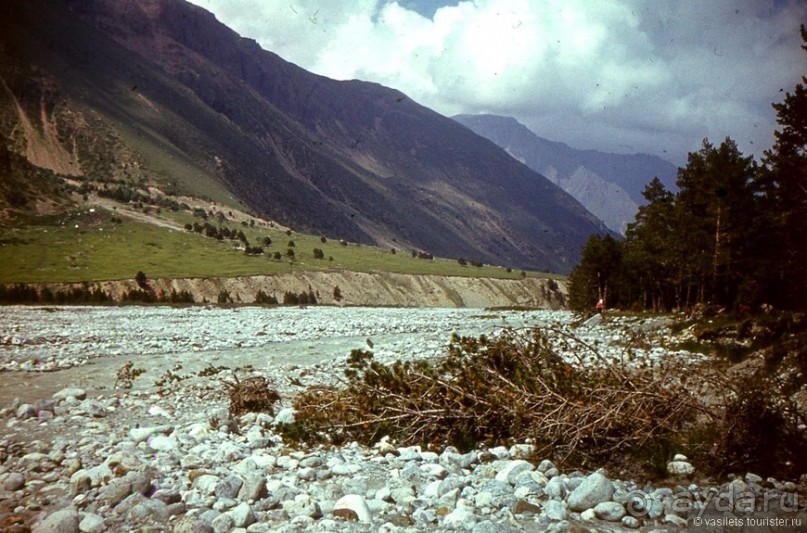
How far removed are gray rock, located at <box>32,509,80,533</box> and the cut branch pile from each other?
11.8 ft

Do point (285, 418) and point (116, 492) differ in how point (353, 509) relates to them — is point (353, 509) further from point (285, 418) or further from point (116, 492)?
point (285, 418)

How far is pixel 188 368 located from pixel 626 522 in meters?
14.1

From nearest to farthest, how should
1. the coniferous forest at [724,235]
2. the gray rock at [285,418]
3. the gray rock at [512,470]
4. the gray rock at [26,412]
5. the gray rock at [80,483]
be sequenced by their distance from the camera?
the gray rock at [80,483] < the gray rock at [512,470] < the gray rock at [285,418] < the gray rock at [26,412] < the coniferous forest at [724,235]

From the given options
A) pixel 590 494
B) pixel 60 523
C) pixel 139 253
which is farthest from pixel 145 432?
pixel 139 253

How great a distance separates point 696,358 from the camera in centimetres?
1485

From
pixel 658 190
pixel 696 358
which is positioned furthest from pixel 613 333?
pixel 658 190

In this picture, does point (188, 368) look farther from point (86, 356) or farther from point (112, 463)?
point (112, 463)

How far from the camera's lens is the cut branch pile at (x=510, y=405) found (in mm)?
7035

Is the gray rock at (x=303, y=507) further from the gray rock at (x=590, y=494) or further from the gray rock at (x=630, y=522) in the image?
the gray rock at (x=630, y=522)

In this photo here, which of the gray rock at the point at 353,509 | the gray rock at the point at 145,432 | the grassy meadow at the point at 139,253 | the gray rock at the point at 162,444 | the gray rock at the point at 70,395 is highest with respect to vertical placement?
the grassy meadow at the point at 139,253

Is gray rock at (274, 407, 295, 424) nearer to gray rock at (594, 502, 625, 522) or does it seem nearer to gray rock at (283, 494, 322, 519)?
gray rock at (283, 494, 322, 519)

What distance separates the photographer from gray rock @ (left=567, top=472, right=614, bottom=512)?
5.46m

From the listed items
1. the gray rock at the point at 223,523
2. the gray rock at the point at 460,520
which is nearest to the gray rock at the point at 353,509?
the gray rock at the point at 460,520

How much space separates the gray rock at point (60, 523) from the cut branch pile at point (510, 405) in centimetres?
359
